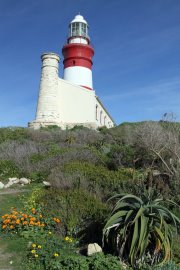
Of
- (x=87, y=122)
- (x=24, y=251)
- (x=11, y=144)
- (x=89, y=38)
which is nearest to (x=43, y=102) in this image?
(x=87, y=122)

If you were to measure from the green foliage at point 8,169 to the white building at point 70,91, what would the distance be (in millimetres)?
16798

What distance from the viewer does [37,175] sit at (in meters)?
12.5

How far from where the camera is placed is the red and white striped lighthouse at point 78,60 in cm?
3564

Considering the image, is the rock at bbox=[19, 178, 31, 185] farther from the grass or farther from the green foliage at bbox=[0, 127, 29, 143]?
the green foliage at bbox=[0, 127, 29, 143]

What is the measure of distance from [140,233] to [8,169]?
8.96 m

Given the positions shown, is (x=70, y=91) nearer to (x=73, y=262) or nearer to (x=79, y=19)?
(x=79, y=19)

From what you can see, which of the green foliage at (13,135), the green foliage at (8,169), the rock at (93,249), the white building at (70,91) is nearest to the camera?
the rock at (93,249)

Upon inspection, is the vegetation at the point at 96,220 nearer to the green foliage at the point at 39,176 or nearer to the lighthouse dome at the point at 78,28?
the green foliage at the point at 39,176

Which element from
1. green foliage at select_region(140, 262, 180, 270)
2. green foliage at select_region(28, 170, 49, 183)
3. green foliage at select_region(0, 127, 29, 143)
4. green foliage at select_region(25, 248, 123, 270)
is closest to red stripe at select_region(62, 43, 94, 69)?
green foliage at select_region(0, 127, 29, 143)

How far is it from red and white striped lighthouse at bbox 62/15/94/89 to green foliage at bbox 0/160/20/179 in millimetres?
22557

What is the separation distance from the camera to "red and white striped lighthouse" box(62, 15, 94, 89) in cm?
3564

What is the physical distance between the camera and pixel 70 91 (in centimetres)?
3334

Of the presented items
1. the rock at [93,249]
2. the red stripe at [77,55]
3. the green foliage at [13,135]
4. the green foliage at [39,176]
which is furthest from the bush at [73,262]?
the red stripe at [77,55]

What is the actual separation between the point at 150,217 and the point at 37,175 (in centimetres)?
742
